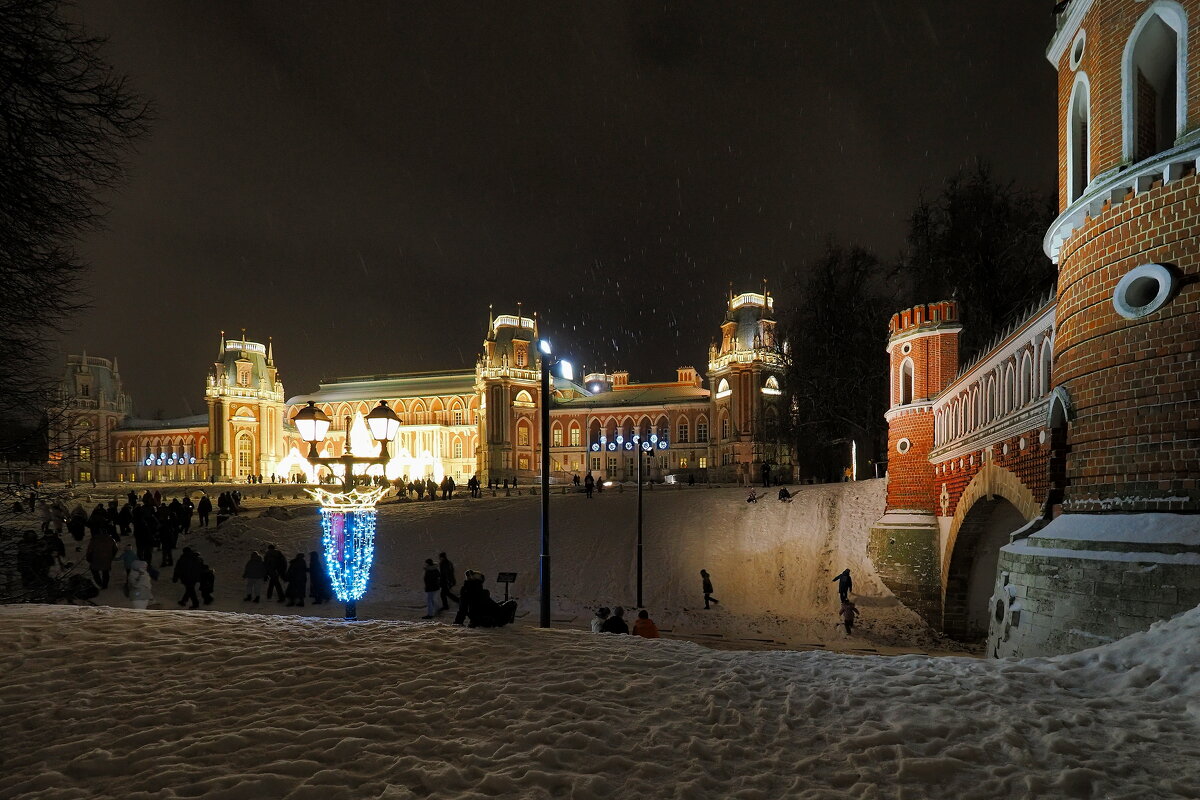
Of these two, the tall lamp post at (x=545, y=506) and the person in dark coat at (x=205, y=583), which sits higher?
the tall lamp post at (x=545, y=506)

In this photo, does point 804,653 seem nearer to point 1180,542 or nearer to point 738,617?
point 1180,542

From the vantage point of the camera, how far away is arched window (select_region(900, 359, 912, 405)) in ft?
73.3

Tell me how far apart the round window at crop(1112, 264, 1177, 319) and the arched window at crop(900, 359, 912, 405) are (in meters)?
14.5

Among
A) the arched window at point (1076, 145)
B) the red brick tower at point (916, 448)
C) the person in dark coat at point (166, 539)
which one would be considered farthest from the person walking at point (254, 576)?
the arched window at point (1076, 145)

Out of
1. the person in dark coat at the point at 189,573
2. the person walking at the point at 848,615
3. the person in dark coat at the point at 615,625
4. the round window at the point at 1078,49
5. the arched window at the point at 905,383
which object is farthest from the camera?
the arched window at the point at 905,383

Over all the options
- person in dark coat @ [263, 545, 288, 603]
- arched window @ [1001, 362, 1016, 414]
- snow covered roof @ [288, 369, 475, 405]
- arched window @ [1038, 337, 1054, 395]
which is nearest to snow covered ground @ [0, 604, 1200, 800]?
arched window @ [1038, 337, 1054, 395]

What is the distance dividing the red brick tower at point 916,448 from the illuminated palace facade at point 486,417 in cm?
3250

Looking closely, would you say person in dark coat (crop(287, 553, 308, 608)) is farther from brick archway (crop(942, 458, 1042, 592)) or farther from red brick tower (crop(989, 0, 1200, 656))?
brick archway (crop(942, 458, 1042, 592))

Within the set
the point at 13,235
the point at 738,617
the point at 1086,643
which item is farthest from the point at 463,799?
the point at 738,617

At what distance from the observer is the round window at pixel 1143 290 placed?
7716mm

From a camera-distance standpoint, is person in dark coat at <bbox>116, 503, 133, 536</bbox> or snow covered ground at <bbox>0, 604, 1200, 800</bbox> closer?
snow covered ground at <bbox>0, 604, 1200, 800</bbox>

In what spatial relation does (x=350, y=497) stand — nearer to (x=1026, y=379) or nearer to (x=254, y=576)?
(x=254, y=576)

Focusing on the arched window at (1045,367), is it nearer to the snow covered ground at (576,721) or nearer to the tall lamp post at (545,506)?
the snow covered ground at (576,721)

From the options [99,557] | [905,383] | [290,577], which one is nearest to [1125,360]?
[905,383]
